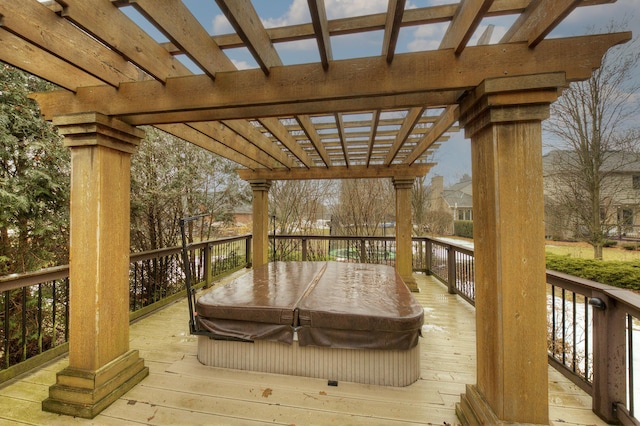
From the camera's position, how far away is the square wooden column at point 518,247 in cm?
153

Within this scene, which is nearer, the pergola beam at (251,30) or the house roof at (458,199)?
the pergola beam at (251,30)

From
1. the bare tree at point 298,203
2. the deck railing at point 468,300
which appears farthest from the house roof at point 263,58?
the bare tree at point 298,203

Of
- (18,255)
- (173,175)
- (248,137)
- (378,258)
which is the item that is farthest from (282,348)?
(378,258)

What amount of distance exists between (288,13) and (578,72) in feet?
5.47

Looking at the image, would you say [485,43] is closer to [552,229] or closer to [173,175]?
[173,175]

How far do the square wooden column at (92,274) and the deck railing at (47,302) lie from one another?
25.8 inches

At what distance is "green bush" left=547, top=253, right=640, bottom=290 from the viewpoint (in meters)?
6.11

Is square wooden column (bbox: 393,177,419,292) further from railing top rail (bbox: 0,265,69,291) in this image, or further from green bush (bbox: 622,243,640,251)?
green bush (bbox: 622,243,640,251)

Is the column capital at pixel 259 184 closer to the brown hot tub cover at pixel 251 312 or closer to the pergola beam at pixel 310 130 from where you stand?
the pergola beam at pixel 310 130

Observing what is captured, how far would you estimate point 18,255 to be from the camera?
11.6ft

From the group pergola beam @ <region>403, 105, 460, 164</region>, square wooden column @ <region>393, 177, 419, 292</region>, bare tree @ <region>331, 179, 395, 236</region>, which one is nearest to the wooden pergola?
pergola beam @ <region>403, 105, 460, 164</region>

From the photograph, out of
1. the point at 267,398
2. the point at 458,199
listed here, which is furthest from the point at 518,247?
the point at 458,199

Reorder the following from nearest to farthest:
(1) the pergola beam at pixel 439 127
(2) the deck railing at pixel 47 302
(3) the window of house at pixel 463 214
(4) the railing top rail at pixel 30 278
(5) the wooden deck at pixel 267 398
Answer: (5) the wooden deck at pixel 267 398 < (4) the railing top rail at pixel 30 278 < (2) the deck railing at pixel 47 302 < (1) the pergola beam at pixel 439 127 < (3) the window of house at pixel 463 214

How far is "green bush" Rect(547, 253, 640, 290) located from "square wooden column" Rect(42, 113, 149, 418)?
363 inches
